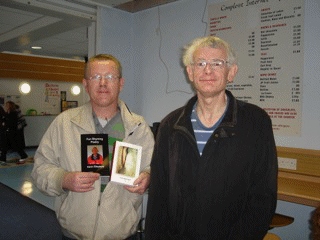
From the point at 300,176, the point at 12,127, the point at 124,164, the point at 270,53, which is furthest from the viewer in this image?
the point at 12,127

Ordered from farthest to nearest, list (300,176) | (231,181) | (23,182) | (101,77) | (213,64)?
(23,182) < (300,176) < (101,77) < (213,64) < (231,181)

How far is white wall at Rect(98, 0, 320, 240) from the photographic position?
9.77 ft

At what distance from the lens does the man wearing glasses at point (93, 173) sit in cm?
179

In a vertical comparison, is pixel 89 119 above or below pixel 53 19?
below

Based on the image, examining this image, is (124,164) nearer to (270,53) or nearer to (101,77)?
(101,77)

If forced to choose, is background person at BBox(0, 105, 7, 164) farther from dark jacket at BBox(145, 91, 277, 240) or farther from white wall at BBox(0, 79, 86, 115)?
dark jacket at BBox(145, 91, 277, 240)

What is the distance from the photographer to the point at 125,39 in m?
4.00

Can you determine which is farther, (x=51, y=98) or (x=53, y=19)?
(x=51, y=98)


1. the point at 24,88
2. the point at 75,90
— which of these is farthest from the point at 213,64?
the point at 75,90

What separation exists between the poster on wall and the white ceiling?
2.57 meters

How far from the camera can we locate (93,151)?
1.82 m

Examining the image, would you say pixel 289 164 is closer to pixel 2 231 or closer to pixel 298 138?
pixel 298 138

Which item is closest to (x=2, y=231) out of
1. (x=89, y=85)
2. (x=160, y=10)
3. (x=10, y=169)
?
(x=89, y=85)

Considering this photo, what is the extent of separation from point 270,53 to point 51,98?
383 inches
